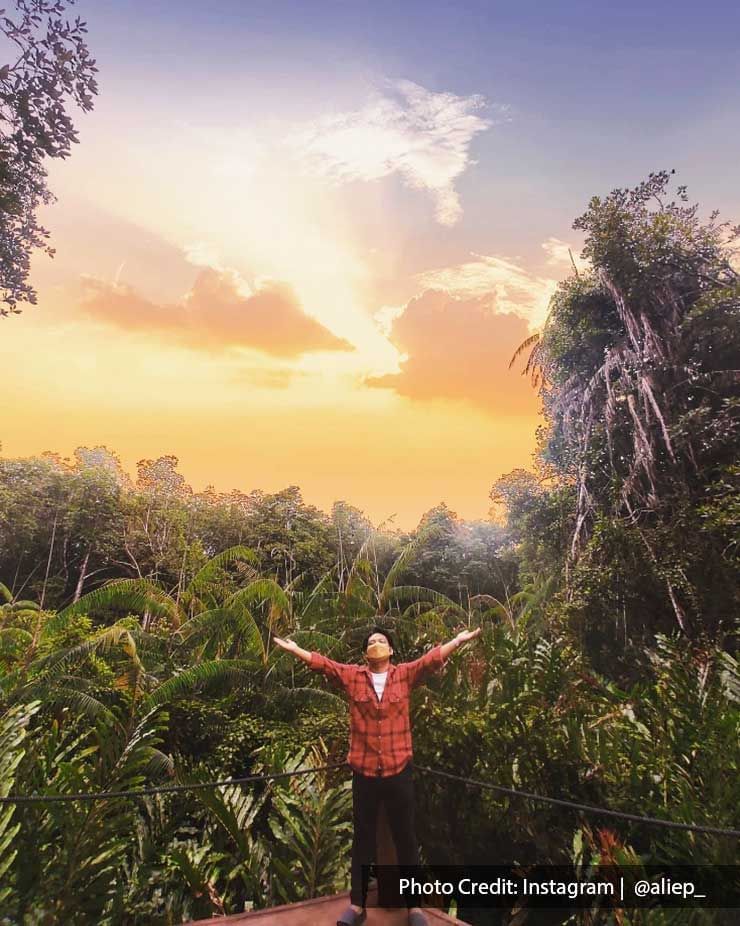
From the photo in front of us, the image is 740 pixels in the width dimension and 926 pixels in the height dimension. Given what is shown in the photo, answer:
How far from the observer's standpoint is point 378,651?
2.81m

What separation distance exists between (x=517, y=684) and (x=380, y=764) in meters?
2.38

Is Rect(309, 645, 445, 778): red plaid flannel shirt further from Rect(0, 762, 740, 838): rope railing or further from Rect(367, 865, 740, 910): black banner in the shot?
Rect(367, 865, 740, 910): black banner

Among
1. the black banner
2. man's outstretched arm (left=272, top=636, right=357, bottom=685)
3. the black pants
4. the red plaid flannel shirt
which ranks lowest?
the black banner

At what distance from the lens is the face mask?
280cm

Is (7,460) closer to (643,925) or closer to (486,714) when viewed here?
(486,714)

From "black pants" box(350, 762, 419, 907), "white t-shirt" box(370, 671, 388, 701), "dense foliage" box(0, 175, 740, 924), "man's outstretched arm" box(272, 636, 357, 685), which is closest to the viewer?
"black pants" box(350, 762, 419, 907)

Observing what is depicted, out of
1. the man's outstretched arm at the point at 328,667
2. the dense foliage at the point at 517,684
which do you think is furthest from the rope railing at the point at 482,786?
the man's outstretched arm at the point at 328,667

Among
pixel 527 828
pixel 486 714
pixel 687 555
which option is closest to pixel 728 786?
pixel 527 828

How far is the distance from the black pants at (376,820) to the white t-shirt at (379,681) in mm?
367

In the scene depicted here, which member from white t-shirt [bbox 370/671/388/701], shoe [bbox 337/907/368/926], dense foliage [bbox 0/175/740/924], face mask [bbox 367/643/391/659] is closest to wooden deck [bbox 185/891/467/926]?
shoe [bbox 337/907/368/926]

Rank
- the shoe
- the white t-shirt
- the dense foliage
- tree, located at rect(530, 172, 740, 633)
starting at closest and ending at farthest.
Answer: the shoe
the white t-shirt
the dense foliage
tree, located at rect(530, 172, 740, 633)

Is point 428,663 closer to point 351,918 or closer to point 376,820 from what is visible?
point 376,820

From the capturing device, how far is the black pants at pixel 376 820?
2588mm

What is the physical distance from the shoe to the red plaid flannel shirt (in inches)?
23.2
